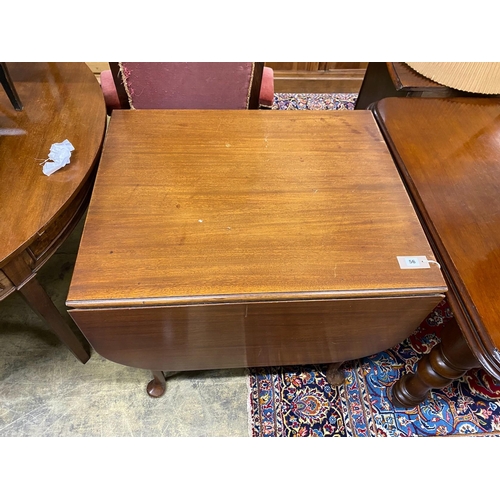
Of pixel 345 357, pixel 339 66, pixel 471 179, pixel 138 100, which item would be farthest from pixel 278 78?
pixel 345 357

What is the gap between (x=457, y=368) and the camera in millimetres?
816

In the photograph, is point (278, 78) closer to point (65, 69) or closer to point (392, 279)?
point (65, 69)

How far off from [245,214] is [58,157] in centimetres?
45

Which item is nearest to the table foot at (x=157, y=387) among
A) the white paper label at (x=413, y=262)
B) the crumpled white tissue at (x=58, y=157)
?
the crumpled white tissue at (x=58, y=157)

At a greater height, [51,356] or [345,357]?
[345,357]

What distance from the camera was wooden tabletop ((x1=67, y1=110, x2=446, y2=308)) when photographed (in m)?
0.68

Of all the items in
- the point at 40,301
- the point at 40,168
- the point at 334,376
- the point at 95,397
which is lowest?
the point at 95,397

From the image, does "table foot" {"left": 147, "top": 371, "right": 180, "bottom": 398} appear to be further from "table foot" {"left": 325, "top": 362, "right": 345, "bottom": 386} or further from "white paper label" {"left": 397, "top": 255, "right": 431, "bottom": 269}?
"white paper label" {"left": 397, "top": 255, "right": 431, "bottom": 269}

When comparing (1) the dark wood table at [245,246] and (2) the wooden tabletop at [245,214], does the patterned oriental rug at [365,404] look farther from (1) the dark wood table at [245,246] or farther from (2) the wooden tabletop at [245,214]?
(2) the wooden tabletop at [245,214]

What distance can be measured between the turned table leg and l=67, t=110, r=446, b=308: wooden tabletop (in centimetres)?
15

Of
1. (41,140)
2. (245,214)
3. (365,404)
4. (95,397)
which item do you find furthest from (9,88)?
(365,404)

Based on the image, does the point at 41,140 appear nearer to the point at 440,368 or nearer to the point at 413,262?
the point at 413,262

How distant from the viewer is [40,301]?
91 centimetres

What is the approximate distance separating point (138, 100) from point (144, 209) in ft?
1.94
